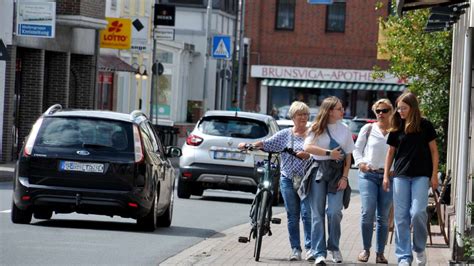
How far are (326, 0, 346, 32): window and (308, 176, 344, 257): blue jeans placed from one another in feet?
220

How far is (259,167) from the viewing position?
50.0ft

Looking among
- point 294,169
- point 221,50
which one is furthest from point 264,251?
point 221,50

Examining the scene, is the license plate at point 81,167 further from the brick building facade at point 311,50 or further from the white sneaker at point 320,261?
the brick building facade at point 311,50

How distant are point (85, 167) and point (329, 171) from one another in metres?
4.23

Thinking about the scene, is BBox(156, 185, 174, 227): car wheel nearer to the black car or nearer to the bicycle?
the black car

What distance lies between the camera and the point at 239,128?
2580 cm

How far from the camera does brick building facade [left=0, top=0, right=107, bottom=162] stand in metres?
37.7

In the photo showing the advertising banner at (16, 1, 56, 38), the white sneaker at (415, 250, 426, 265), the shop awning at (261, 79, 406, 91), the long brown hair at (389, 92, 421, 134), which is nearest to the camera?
the long brown hair at (389, 92, 421, 134)

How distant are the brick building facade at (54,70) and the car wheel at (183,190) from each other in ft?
35.6

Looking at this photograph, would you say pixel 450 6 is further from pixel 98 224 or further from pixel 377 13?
pixel 377 13

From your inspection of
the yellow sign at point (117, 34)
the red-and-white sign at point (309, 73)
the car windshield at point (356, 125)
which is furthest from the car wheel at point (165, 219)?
the red-and-white sign at point (309, 73)

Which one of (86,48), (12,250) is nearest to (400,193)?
(12,250)

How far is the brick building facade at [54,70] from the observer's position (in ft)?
124

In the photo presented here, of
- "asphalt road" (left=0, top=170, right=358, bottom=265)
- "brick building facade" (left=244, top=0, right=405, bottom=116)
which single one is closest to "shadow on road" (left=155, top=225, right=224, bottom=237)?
"asphalt road" (left=0, top=170, right=358, bottom=265)
